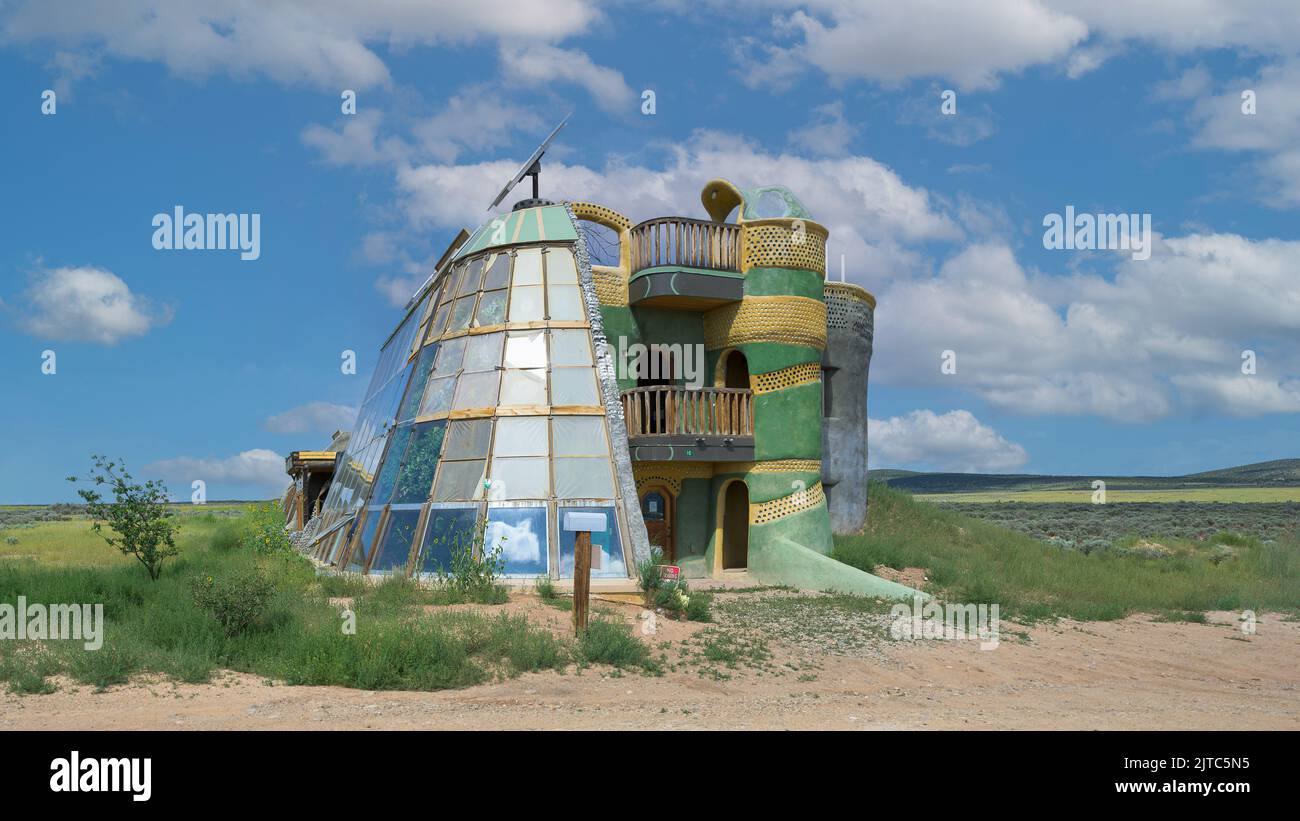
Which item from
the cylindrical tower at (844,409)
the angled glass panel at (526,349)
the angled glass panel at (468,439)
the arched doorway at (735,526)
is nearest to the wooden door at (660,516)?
the arched doorway at (735,526)

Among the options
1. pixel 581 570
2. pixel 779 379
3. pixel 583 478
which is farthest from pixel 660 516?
pixel 581 570

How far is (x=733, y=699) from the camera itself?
10.2 meters

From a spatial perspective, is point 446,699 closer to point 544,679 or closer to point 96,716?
point 544,679

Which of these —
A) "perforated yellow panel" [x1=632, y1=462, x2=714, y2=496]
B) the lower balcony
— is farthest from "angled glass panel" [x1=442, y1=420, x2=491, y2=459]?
"perforated yellow panel" [x1=632, y1=462, x2=714, y2=496]

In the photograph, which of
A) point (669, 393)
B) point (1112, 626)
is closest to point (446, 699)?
point (669, 393)

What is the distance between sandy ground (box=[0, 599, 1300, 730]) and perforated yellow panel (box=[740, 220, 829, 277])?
31.2 feet

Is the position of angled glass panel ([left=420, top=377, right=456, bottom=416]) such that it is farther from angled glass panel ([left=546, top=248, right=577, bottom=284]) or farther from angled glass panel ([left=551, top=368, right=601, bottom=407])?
angled glass panel ([left=546, top=248, right=577, bottom=284])

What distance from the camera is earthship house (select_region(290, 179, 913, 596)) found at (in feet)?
55.0

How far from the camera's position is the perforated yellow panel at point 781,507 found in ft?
66.9

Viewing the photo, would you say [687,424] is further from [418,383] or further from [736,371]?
[418,383]

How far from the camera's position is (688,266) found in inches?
813

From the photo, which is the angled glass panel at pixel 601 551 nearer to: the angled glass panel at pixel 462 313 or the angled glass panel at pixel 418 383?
the angled glass panel at pixel 418 383

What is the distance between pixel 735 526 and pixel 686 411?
3986 mm

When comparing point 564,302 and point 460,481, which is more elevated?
point 564,302
